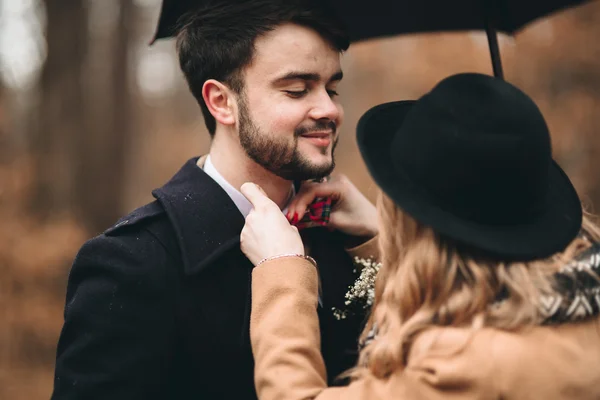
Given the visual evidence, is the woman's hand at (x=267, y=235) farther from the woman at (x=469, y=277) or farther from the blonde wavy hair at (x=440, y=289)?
the blonde wavy hair at (x=440, y=289)

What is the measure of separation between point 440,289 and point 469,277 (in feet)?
0.30

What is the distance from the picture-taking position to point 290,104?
2459 millimetres

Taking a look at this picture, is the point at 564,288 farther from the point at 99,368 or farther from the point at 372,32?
the point at 372,32

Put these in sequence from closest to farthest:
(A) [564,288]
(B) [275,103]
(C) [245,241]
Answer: (A) [564,288], (C) [245,241], (B) [275,103]

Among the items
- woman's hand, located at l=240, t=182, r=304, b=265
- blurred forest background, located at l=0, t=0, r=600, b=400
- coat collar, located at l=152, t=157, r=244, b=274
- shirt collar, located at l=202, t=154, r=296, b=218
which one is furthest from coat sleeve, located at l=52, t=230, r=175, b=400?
blurred forest background, located at l=0, t=0, r=600, b=400

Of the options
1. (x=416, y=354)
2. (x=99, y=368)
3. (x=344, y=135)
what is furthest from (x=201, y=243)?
(x=344, y=135)

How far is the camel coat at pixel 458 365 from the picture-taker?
5.36ft

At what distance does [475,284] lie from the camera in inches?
70.3

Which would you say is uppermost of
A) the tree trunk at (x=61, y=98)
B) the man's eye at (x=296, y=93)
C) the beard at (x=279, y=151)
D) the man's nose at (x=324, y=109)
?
the tree trunk at (x=61, y=98)

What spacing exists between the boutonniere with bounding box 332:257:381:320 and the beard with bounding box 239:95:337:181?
434 mm

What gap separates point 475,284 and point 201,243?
3.18 feet

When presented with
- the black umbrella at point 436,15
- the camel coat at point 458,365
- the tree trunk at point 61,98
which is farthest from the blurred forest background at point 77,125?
the camel coat at point 458,365

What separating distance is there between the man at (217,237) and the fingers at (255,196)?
0.32 feet

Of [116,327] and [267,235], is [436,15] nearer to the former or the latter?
[267,235]
